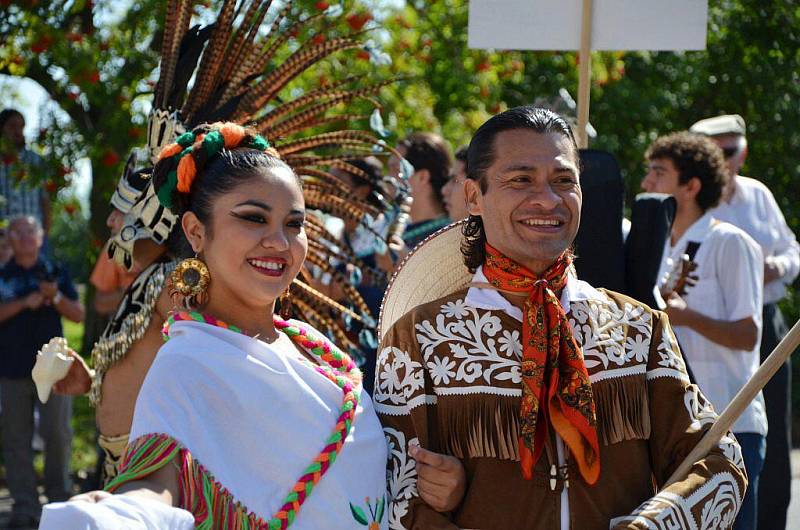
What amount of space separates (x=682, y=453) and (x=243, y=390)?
1.08 metres

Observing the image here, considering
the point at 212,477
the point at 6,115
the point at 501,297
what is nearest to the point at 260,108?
the point at 501,297

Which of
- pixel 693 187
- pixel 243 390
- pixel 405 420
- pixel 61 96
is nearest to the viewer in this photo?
pixel 243 390

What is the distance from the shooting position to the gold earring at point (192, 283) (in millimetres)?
2816

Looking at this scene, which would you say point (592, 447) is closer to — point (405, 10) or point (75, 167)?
point (75, 167)

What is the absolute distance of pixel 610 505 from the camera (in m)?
2.83

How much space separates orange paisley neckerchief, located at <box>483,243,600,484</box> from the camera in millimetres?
2801

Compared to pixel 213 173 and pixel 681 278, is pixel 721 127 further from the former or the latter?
pixel 213 173

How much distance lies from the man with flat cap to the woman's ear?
513mm

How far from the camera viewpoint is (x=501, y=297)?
2.97 metres

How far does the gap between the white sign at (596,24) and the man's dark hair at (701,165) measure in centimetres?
113

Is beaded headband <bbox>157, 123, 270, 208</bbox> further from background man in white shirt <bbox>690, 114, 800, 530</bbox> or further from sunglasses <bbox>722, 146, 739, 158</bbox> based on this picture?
sunglasses <bbox>722, 146, 739, 158</bbox>

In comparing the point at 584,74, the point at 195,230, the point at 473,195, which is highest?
the point at 584,74

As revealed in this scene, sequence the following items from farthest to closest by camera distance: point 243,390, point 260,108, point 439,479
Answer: point 260,108, point 439,479, point 243,390

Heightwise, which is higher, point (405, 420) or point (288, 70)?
point (288, 70)
